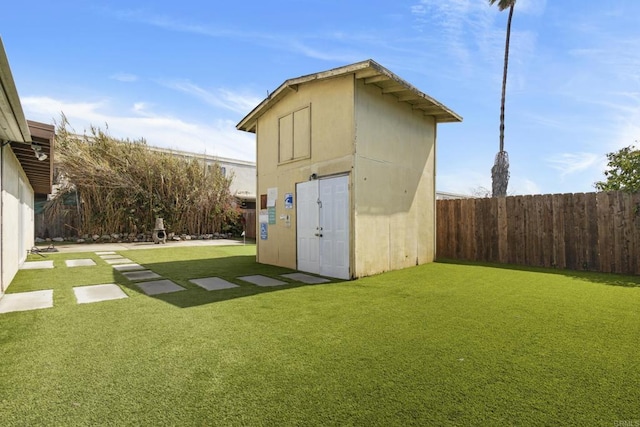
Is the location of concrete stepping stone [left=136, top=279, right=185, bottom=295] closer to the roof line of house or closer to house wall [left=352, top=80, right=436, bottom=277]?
the roof line of house

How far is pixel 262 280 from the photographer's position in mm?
6246

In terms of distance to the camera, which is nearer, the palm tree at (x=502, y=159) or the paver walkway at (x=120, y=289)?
the paver walkway at (x=120, y=289)

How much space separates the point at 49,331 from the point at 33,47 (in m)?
5.14

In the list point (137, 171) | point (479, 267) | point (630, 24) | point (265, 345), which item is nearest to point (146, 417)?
point (265, 345)

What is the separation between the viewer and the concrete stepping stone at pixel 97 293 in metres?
4.62

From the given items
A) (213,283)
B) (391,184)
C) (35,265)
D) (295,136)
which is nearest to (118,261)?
(35,265)

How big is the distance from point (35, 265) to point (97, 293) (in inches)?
179

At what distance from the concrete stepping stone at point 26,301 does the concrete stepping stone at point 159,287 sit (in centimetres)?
124

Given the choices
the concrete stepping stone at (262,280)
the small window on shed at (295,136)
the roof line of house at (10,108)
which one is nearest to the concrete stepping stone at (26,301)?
the roof line of house at (10,108)

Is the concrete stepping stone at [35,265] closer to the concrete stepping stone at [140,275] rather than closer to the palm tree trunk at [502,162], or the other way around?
the concrete stepping stone at [140,275]

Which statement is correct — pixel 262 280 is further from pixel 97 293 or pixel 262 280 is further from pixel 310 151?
pixel 310 151

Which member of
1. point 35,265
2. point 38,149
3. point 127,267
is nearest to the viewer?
point 38,149

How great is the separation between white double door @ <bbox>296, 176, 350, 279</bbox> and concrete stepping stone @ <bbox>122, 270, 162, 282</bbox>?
10.5ft

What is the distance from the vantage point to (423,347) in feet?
9.39
